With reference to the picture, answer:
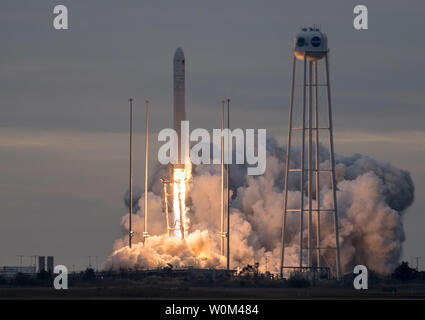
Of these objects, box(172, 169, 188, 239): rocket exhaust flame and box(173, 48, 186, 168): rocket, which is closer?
A: box(173, 48, 186, 168): rocket

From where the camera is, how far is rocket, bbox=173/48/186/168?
16988 cm

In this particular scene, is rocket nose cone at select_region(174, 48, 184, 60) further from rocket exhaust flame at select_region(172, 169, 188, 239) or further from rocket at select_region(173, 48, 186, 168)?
rocket exhaust flame at select_region(172, 169, 188, 239)

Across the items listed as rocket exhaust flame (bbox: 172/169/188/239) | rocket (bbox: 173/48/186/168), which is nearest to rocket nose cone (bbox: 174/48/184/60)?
rocket (bbox: 173/48/186/168)

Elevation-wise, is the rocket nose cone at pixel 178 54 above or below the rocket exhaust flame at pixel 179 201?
above

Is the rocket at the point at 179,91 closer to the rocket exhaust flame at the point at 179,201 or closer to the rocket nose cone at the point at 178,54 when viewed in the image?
the rocket nose cone at the point at 178,54

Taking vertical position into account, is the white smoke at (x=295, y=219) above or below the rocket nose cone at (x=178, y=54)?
below

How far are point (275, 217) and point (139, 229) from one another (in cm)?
1719

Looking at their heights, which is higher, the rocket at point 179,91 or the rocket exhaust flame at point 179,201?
the rocket at point 179,91

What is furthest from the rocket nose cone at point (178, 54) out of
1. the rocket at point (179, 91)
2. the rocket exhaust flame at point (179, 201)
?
the rocket exhaust flame at point (179, 201)

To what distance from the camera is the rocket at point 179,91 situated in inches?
6688

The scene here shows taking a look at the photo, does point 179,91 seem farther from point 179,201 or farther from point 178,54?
point 179,201

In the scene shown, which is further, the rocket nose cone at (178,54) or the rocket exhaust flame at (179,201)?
the rocket exhaust flame at (179,201)
